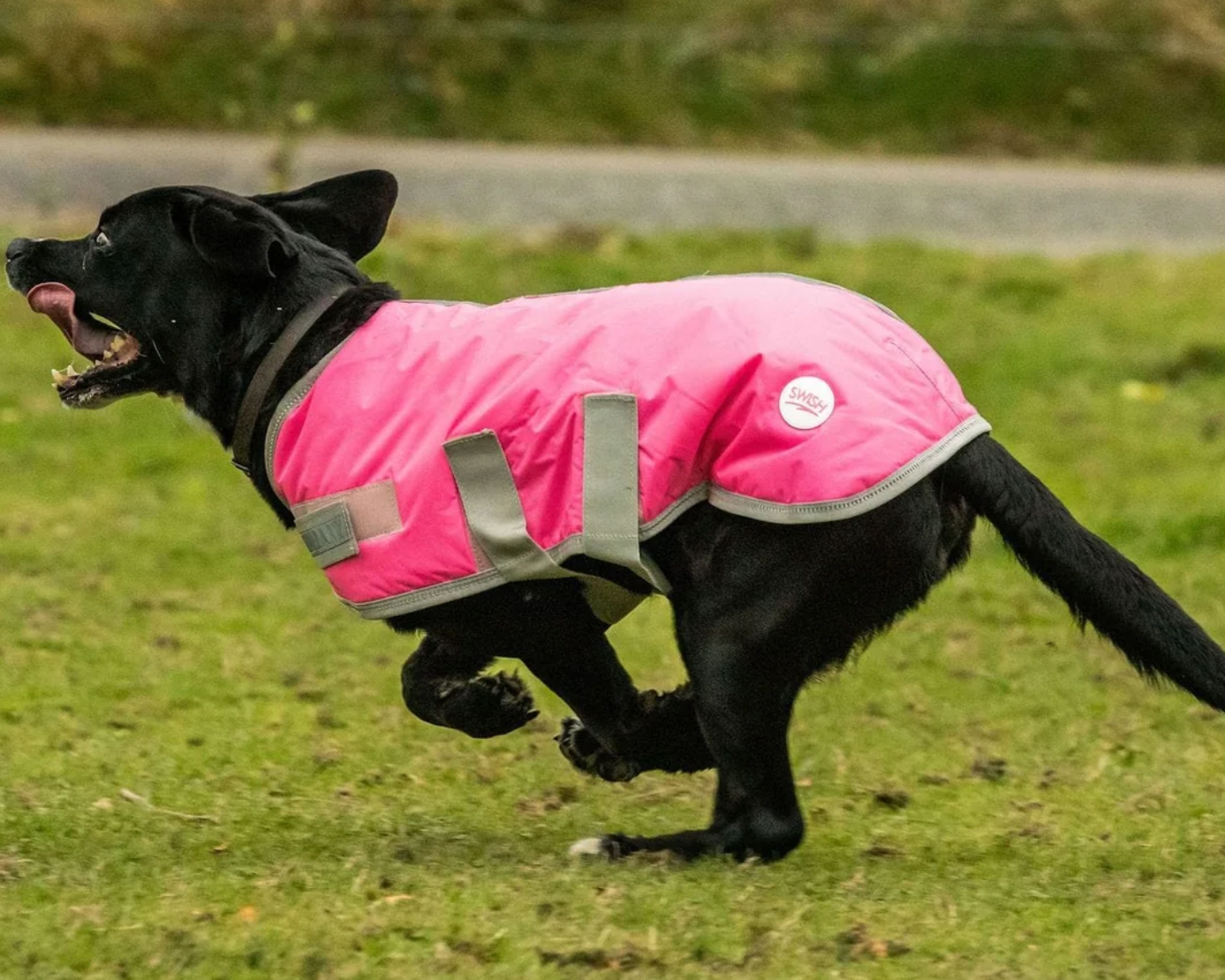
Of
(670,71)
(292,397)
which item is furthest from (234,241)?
(670,71)

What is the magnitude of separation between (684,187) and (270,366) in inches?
377

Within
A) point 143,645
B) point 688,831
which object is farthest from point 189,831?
point 143,645

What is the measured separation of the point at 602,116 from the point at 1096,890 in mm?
12063

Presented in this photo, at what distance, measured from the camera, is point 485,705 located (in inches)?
198

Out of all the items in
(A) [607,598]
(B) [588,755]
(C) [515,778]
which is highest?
(A) [607,598]

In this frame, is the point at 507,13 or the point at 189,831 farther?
the point at 507,13

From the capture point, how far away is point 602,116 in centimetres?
1591

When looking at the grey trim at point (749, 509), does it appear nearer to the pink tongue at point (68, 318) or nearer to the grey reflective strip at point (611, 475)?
the grey reflective strip at point (611, 475)

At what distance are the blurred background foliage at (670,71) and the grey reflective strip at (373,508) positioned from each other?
10.5m

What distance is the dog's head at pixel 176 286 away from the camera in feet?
15.5

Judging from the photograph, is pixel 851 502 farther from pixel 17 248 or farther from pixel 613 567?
pixel 17 248

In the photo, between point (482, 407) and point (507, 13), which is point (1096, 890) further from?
point (507, 13)

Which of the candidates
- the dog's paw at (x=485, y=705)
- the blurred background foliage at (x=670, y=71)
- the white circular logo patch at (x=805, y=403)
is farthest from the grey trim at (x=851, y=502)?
the blurred background foliage at (x=670, y=71)

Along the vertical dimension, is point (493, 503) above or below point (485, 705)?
above
